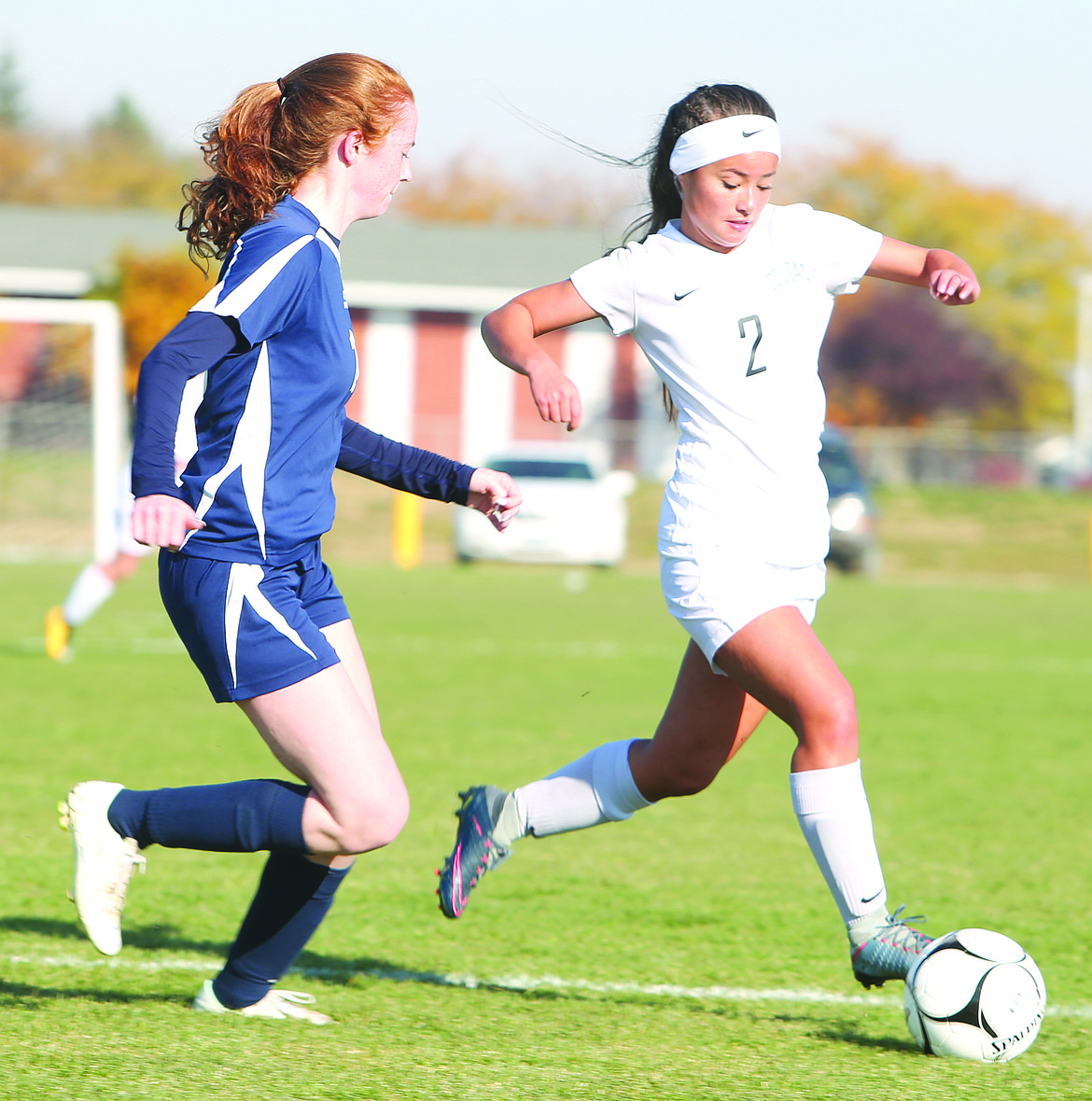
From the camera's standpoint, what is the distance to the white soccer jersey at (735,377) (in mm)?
3539

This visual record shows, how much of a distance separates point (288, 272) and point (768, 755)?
5.48m

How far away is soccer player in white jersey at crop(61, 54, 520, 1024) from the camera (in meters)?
3.10

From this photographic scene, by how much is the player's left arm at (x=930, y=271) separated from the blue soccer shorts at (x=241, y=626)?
1.66 m

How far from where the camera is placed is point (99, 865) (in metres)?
3.30

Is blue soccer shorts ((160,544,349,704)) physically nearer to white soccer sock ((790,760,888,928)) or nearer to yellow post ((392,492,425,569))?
white soccer sock ((790,760,888,928))

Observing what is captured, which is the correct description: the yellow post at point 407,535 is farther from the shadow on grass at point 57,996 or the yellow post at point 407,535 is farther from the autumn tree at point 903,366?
the autumn tree at point 903,366

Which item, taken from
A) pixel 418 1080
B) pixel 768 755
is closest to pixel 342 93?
pixel 418 1080

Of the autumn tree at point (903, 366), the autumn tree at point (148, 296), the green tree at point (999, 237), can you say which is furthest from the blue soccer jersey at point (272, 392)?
the green tree at point (999, 237)

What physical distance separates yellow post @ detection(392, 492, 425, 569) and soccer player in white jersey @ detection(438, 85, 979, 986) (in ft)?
62.4

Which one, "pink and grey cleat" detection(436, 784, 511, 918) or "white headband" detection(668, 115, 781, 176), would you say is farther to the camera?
"pink and grey cleat" detection(436, 784, 511, 918)

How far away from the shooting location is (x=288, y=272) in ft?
9.94

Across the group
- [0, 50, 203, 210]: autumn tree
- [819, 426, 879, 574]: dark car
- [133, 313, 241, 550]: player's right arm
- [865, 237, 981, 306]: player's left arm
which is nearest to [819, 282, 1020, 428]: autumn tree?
[819, 426, 879, 574]: dark car

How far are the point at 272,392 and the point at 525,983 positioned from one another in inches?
68.6

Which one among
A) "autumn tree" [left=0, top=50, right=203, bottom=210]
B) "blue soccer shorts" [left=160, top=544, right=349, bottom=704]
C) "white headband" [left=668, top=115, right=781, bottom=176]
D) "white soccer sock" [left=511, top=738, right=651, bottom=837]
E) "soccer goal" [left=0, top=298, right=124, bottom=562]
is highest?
"autumn tree" [left=0, top=50, right=203, bottom=210]
